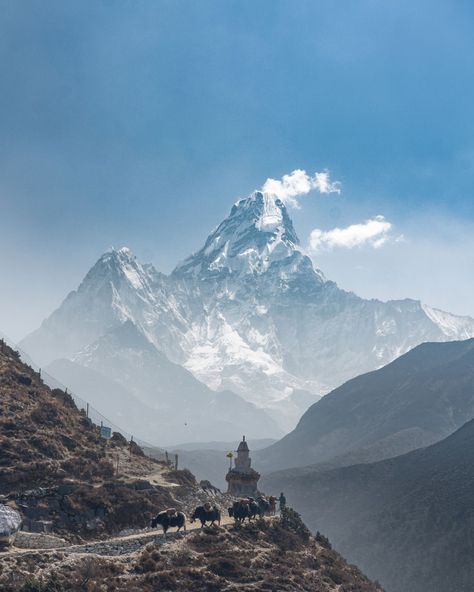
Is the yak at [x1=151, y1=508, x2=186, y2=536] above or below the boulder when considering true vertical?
above

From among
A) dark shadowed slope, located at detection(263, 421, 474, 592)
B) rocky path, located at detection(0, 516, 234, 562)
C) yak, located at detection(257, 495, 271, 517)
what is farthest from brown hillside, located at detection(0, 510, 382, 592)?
dark shadowed slope, located at detection(263, 421, 474, 592)

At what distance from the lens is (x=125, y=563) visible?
48.9 meters

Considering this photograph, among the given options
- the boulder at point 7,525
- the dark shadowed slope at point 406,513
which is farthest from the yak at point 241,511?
the dark shadowed slope at point 406,513

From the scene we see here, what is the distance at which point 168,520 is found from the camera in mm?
54688

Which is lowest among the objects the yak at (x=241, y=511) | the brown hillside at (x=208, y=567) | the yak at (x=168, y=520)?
the brown hillside at (x=208, y=567)

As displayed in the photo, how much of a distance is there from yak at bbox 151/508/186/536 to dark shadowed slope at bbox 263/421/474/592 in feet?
246

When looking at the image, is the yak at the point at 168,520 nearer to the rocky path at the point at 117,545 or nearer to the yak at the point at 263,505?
the rocky path at the point at 117,545

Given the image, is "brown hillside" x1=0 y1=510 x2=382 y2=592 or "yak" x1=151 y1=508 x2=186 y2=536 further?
"yak" x1=151 y1=508 x2=186 y2=536

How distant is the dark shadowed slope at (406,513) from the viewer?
121625 mm

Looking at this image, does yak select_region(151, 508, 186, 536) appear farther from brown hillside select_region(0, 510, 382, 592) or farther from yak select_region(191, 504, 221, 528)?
yak select_region(191, 504, 221, 528)

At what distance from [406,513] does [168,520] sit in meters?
104

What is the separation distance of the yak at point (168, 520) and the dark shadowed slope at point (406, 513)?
75084 mm

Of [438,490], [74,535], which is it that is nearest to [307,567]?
[74,535]

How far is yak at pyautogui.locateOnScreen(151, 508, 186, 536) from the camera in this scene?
5456 centimetres
